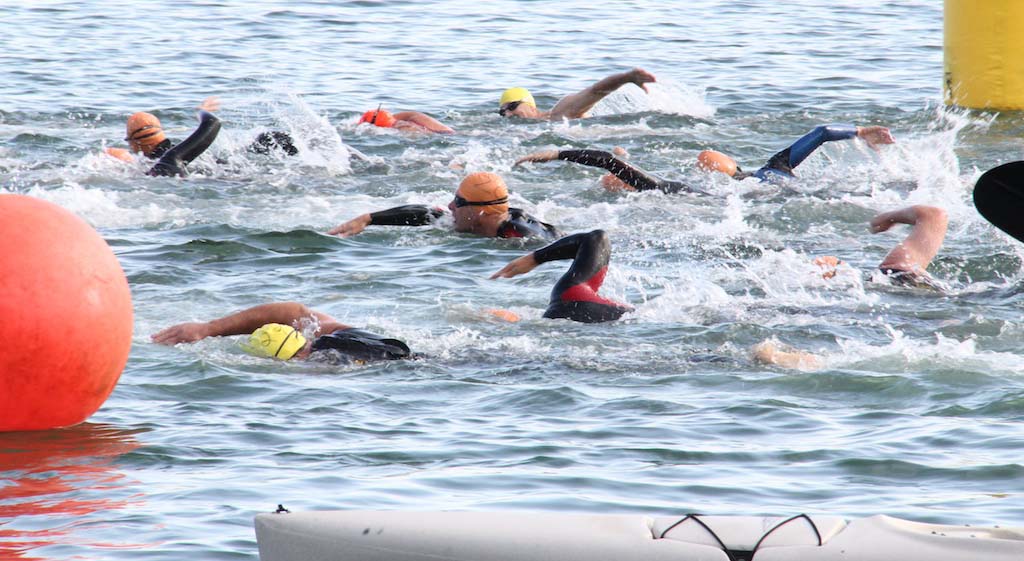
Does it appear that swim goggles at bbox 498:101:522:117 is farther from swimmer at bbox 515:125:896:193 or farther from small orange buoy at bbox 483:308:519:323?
small orange buoy at bbox 483:308:519:323

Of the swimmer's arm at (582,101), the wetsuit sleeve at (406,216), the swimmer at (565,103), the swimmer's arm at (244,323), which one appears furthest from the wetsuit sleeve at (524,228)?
the swimmer's arm at (582,101)

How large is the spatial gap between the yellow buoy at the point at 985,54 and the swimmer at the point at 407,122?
19.5 feet

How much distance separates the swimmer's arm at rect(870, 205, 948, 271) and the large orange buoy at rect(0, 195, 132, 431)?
223 inches

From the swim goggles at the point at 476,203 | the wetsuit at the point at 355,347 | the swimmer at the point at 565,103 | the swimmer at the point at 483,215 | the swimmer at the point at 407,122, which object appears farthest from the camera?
the swimmer at the point at 407,122

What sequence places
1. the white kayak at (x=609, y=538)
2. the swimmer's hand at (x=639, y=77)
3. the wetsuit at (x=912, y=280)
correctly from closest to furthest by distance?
the white kayak at (x=609, y=538)
the wetsuit at (x=912, y=280)
the swimmer's hand at (x=639, y=77)

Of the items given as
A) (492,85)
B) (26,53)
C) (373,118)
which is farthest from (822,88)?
(26,53)

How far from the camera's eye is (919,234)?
10.3 meters

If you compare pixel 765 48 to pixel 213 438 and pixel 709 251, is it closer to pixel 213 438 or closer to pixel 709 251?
pixel 709 251

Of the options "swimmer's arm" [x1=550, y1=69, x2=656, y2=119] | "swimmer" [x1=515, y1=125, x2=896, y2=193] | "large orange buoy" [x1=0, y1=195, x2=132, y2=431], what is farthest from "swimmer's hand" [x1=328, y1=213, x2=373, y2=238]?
"swimmer's arm" [x1=550, y1=69, x2=656, y2=119]

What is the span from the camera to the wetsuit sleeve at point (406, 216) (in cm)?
1145

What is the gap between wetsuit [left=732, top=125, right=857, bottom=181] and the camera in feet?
40.8

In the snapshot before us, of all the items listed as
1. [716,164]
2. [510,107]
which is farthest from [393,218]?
[510,107]

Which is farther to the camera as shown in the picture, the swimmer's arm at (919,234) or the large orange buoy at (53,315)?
the swimmer's arm at (919,234)

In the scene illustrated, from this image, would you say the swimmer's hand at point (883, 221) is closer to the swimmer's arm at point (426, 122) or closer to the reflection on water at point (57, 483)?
the reflection on water at point (57, 483)
